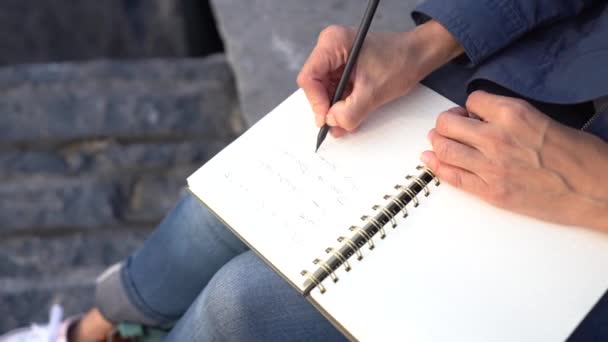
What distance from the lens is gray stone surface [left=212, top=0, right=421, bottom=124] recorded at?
1085 millimetres

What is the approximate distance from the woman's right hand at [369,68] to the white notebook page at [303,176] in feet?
0.08

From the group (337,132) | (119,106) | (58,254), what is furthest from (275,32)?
(58,254)

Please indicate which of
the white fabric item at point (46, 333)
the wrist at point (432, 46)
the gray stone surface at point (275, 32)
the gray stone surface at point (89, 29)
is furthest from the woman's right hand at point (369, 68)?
the gray stone surface at point (89, 29)

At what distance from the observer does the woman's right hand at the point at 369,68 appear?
67cm

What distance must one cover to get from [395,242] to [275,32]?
0.65m

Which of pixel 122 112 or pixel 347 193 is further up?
pixel 347 193

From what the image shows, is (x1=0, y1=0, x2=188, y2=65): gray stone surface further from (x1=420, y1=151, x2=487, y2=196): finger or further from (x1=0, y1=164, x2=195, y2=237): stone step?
(x1=420, y1=151, x2=487, y2=196): finger

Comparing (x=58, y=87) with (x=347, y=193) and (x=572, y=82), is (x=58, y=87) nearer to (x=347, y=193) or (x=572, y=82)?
(x=347, y=193)

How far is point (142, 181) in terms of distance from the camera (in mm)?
1307

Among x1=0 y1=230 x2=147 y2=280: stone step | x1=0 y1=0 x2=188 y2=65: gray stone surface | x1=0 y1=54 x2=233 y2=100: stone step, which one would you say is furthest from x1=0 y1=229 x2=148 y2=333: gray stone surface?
x1=0 y1=0 x2=188 y2=65: gray stone surface

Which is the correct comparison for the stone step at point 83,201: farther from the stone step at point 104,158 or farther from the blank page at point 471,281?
the blank page at point 471,281

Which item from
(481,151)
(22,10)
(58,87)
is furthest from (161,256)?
(22,10)

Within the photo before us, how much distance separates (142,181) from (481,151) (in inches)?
33.8

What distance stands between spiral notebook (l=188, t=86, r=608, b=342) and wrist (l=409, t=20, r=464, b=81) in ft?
0.23
